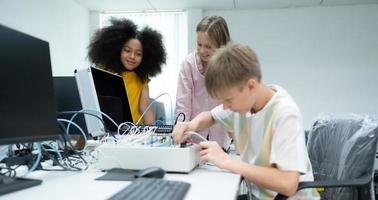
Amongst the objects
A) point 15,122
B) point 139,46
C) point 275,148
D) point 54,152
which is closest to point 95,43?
point 139,46

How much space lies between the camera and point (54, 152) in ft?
4.33

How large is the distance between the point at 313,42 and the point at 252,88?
135 inches

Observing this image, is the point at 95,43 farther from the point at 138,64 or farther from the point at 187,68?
the point at 187,68

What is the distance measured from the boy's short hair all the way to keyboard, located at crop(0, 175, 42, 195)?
0.56 metres

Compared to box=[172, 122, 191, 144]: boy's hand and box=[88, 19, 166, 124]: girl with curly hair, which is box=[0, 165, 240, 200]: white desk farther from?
box=[88, 19, 166, 124]: girl with curly hair

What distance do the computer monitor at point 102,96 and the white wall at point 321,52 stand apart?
2.70 metres

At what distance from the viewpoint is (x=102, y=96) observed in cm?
147

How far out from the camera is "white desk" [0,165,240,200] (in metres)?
0.82

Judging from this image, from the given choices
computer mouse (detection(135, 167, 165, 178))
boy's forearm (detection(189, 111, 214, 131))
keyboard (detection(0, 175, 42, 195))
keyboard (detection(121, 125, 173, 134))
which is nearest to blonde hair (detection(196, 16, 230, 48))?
boy's forearm (detection(189, 111, 214, 131))

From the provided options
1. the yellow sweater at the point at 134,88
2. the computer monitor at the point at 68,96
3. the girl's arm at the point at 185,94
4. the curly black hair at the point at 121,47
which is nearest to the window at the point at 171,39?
the curly black hair at the point at 121,47

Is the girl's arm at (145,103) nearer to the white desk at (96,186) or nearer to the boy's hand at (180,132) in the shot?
the boy's hand at (180,132)

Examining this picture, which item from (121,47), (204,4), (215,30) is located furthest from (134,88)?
(204,4)

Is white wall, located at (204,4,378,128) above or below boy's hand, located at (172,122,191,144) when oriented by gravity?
above

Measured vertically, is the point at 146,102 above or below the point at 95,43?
below
